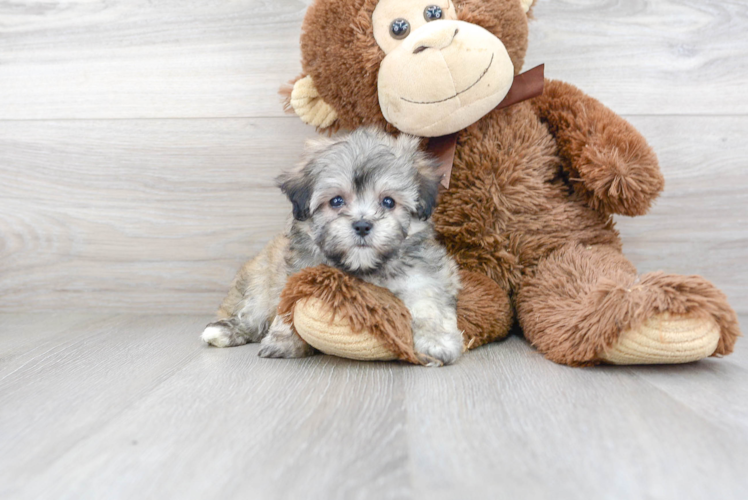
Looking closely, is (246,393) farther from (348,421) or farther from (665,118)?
(665,118)

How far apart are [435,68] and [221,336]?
1097 mm

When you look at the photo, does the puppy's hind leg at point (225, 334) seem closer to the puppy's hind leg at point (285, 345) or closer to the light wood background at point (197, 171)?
the light wood background at point (197, 171)

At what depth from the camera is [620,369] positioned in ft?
5.08

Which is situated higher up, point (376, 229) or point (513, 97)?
point (513, 97)

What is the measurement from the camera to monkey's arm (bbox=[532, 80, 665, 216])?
1.80 m

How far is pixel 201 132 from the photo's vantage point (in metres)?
2.37

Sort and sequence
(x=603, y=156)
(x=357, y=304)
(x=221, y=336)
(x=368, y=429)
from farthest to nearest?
(x=221, y=336), (x=603, y=156), (x=357, y=304), (x=368, y=429)

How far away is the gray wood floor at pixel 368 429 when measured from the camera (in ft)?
3.08

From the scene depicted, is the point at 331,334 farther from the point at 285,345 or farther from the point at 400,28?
the point at 400,28

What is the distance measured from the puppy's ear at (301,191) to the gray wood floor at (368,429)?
17.1 inches

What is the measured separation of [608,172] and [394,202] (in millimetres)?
700

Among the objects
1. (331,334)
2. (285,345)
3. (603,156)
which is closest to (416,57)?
(603,156)

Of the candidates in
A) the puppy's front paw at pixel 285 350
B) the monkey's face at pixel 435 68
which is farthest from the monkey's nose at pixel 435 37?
the puppy's front paw at pixel 285 350

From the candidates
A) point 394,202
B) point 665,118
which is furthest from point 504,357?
point 665,118
